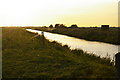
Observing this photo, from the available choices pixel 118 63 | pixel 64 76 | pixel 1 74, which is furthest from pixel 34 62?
pixel 118 63

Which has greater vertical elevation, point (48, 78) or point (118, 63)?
point (118, 63)

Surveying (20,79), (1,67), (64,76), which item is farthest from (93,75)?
(1,67)

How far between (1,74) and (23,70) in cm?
114

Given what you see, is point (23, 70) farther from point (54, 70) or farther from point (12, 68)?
point (54, 70)

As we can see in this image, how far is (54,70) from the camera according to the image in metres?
9.30

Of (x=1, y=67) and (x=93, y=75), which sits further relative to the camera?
(x=1, y=67)

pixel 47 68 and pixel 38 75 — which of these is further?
pixel 47 68

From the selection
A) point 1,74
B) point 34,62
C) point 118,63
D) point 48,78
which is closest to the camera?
point 118,63

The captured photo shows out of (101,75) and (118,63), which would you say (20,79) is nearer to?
(101,75)

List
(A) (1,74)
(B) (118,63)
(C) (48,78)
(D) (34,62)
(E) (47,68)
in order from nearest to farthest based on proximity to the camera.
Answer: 1. (B) (118,63)
2. (C) (48,78)
3. (A) (1,74)
4. (E) (47,68)
5. (D) (34,62)

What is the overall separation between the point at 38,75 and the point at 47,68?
1.28 meters

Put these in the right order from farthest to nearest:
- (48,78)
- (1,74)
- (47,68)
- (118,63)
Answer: (47,68), (1,74), (48,78), (118,63)

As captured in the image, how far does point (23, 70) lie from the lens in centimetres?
934

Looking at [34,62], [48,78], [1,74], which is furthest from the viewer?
[34,62]
